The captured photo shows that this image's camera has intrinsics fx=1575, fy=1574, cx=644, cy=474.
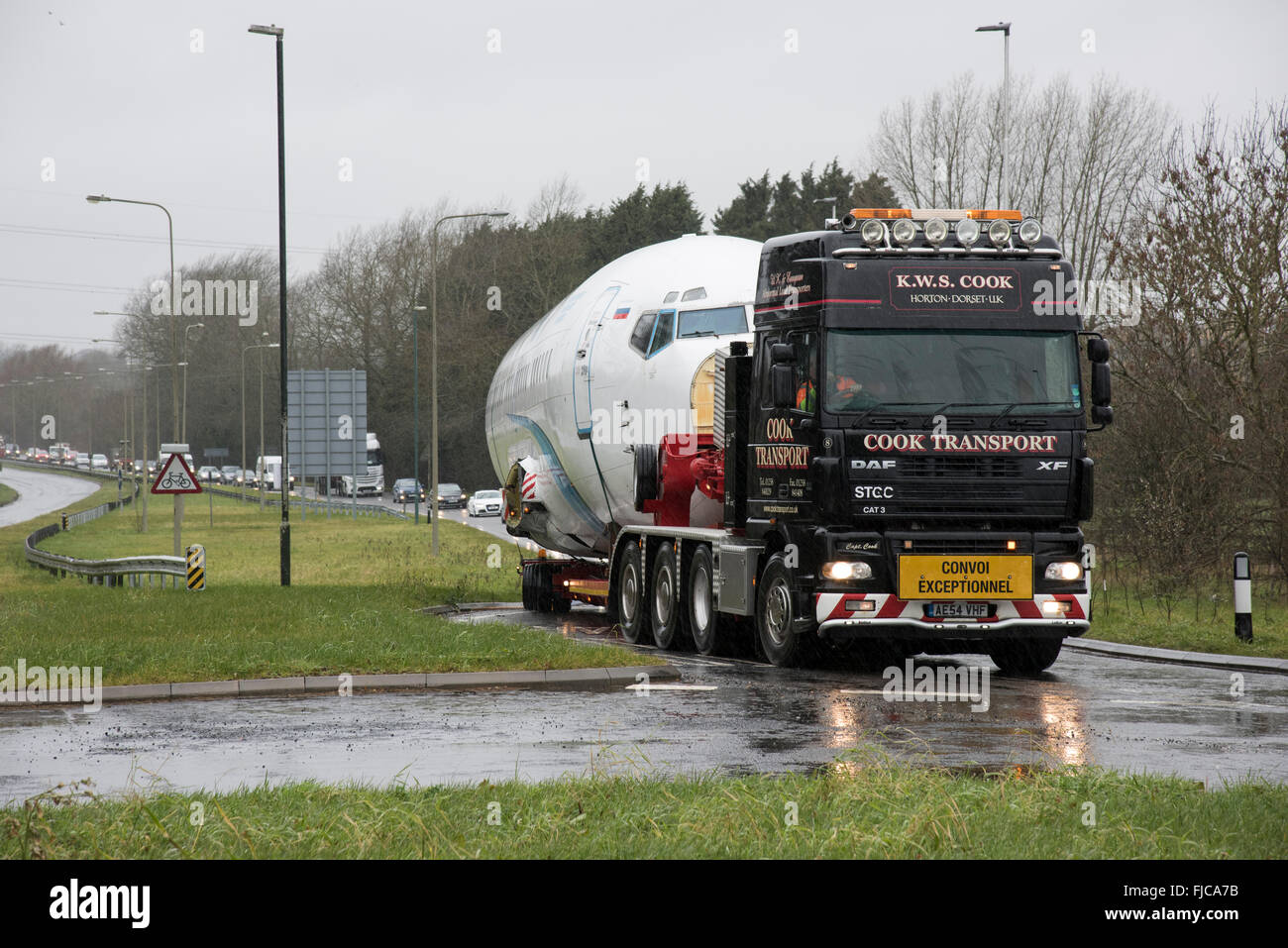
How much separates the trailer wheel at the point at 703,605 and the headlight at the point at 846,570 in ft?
8.91

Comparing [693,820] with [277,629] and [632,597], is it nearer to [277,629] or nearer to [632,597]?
[277,629]

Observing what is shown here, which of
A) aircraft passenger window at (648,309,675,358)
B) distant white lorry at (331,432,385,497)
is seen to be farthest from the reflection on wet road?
distant white lorry at (331,432,385,497)

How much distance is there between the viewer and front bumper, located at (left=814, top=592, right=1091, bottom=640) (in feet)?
46.5

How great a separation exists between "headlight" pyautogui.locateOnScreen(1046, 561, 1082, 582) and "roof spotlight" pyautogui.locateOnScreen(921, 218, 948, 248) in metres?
3.14

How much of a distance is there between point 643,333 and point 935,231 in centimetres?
434

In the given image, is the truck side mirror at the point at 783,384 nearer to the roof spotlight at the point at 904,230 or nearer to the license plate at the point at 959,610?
the roof spotlight at the point at 904,230

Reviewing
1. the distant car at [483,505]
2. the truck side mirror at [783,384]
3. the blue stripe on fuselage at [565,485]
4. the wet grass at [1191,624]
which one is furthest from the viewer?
the distant car at [483,505]

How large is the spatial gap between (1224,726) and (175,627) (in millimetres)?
11524

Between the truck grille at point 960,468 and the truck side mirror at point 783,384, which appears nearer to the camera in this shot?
the truck grille at point 960,468

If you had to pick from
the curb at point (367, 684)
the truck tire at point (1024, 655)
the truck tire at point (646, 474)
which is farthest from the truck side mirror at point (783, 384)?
the truck tire at point (646, 474)

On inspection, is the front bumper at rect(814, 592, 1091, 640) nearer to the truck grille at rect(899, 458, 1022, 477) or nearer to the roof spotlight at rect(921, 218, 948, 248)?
the truck grille at rect(899, 458, 1022, 477)

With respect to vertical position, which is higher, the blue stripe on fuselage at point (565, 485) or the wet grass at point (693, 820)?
the blue stripe on fuselage at point (565, 485)

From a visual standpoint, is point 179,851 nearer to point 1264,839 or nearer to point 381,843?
point 381,843

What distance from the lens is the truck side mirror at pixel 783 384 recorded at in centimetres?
1434
